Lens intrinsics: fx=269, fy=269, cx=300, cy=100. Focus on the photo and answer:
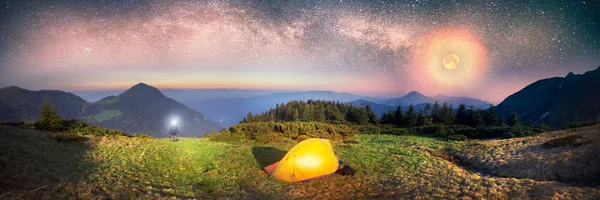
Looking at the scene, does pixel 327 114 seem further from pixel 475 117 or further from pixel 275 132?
pixel 275 132

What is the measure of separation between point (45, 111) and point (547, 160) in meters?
29.0

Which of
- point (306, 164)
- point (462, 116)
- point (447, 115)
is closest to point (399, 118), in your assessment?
point (447, 115)

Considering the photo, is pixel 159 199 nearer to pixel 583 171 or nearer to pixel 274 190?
pixel 274 190

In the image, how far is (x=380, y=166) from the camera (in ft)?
52.0

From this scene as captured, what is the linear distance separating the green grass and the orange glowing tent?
53 centimetres

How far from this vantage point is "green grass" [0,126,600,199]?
924cm

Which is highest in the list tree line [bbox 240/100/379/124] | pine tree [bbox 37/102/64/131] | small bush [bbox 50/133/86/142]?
pine tree [bbox 37/102/64/131]

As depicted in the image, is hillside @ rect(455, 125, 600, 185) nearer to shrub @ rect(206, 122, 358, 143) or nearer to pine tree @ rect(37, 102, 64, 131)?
shrub @ rect(206, 122, 358, 143)

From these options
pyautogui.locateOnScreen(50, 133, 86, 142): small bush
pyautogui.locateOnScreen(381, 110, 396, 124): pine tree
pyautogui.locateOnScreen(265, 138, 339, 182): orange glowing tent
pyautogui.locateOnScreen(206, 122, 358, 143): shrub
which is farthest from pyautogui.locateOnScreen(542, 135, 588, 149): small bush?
pyautogui.locateOnScreen(381, 110, 396, 124): pine tree

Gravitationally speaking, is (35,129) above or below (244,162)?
above

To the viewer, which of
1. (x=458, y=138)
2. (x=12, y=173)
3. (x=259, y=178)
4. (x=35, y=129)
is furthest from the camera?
(x=458, y=138)

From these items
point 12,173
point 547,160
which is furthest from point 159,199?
point 547,160

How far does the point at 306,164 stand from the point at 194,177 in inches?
220

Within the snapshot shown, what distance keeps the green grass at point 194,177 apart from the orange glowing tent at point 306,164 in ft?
1.73
